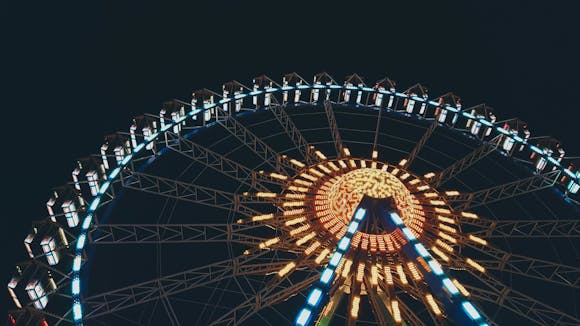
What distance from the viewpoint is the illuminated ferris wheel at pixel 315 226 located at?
1419 cm

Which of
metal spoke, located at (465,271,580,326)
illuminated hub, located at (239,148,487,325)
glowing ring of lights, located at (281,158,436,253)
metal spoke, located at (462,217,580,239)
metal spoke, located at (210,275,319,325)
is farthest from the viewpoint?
metal spoke, located at (462,217,580,239)

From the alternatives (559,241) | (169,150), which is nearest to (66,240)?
(169,150)

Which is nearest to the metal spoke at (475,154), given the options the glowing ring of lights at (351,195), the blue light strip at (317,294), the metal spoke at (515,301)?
the glowing ring of lights at (351,195)

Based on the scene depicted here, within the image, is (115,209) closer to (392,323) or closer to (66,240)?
(66,240)

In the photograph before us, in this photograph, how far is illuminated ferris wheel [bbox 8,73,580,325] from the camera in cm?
1419

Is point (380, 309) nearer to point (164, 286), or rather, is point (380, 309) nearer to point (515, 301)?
point (515, 301)

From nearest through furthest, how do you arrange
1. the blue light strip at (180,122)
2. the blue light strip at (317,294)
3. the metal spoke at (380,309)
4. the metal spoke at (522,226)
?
the blue light strip at (317,294) → the blue light strip at (180,122) → the metal spoke at (380,309) → the metal spoke at (522,226)

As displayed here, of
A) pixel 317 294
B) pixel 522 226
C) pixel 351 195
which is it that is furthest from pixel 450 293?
pixel 522 226

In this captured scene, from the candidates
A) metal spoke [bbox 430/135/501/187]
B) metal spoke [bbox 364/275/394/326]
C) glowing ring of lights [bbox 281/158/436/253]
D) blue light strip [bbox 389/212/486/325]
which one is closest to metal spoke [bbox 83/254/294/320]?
glowing ring of lights [bbox 281/158/436/253]

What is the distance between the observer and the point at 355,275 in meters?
15.4

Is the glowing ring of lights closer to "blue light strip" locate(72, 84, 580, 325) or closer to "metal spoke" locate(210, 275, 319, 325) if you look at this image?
"metal spoke" locate(210, 275, 319, 325)

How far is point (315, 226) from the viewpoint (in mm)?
17000

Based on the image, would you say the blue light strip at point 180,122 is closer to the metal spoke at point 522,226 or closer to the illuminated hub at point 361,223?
the metal spoke at point 522,226

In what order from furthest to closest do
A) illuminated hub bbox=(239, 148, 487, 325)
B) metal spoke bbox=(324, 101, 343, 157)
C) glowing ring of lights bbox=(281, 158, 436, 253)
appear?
metal spoke bbox=(324, 101, 343, 157)
glowing ring of lights bbox=(281, 158, 436, 253)
illuminated hub bbox=(239, 148, 487, 325)
